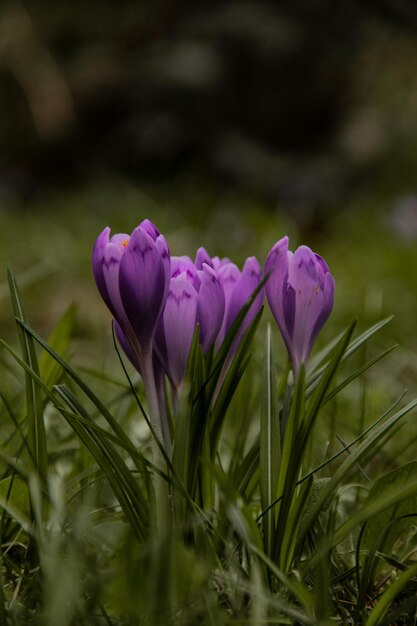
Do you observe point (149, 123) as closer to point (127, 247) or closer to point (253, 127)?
point (253, 127)

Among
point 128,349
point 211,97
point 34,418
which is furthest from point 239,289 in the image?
point 211,97

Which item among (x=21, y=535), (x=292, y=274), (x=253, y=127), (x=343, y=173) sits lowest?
(x=21, y=535)

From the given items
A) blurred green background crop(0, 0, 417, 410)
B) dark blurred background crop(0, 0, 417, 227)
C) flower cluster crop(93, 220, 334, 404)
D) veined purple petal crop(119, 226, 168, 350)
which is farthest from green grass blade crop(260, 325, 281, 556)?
dark blurred background crop(0, 0, 417, 227)

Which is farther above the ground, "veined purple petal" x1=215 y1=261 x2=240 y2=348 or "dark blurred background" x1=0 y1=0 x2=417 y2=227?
"dark blurred background" x1=0 y1=0 x2=417 y2=227

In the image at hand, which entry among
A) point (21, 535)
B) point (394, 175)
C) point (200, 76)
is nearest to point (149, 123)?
point (200, 76)

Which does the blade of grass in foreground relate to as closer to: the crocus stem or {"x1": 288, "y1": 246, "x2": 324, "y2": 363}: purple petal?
the crocus stem

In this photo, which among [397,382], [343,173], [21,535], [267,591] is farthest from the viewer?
[343,173]

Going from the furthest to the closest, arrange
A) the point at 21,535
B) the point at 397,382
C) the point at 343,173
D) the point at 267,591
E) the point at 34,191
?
the point at 34,191 → the point at 343,173 → the point at 397,382 → the point at 21,535 → the point at 267,591

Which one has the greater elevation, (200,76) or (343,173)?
(200,76)
